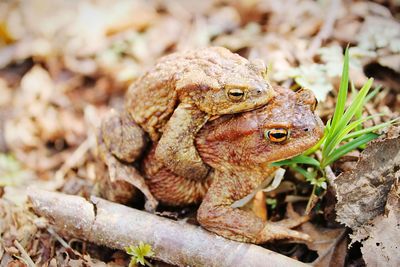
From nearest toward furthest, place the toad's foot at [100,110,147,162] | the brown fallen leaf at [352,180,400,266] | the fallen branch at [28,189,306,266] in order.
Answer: the brown fallen leaf at [352,180,400,266], the fallen branch at [28,189,306,266], the toad's foot at [100,110,147,162]

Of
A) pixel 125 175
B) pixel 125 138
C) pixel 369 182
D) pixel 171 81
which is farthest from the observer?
pixel 125 175

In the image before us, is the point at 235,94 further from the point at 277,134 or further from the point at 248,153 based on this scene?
the point at 248,153

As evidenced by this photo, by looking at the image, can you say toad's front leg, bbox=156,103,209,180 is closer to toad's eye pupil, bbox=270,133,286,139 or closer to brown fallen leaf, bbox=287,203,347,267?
toad's eye pupil, bbox=270,133,286,139

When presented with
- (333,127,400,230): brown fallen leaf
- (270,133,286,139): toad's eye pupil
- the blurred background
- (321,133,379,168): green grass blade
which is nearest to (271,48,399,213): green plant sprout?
(321,133,379,168): green grass blade

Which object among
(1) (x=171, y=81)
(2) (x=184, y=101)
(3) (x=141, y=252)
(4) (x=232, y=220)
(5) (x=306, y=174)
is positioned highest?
(1) (x=171, y=81)

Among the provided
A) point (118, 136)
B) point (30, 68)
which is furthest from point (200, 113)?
point (30, 68)

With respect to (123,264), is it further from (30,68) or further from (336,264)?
(30,68)

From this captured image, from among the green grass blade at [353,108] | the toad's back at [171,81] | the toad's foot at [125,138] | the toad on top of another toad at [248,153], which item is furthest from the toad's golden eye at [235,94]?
the toad's foot at [125,138]

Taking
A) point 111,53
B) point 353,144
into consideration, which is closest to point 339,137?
point 353,144
